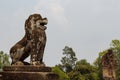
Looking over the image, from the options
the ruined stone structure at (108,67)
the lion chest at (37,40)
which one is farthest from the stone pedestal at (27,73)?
the ruined stone structure at (108,67)

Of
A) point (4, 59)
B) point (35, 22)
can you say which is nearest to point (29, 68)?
point (35, 22)

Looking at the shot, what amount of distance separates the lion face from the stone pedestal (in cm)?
144

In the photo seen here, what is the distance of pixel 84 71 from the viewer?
207 ft

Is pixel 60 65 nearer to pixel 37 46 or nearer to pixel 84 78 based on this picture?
pixel 84 78

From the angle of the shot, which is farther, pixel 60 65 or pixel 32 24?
pixel 60 65

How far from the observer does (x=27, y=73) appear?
1323cm

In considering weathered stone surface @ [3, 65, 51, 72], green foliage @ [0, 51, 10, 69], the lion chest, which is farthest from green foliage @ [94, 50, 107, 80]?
weathered stone surface @ [3, 65, 51, 72]

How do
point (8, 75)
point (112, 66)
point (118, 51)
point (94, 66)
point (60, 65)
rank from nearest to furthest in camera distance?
point (8, 75)
point (112, 66)
point (118, 51)
point (94, 66)
point (60, 65)

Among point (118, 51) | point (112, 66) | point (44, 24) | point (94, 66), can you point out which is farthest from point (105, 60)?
point (94, 66)

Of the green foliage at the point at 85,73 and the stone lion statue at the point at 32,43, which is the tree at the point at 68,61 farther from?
the stone lion statue at the point at 32,43

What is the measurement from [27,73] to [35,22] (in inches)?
78.0

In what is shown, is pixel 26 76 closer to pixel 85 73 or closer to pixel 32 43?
pixel 32 43

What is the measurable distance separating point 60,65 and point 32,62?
206 feet

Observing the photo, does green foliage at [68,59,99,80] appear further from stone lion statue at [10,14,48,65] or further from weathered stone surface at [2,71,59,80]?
weathered stone surface at [2,71,59,80]
